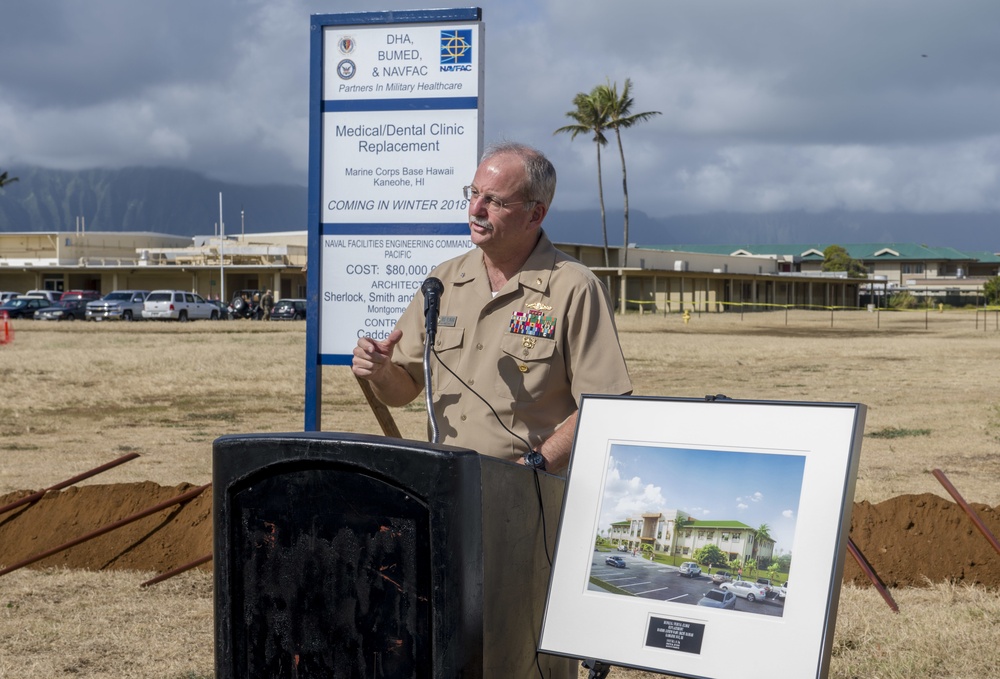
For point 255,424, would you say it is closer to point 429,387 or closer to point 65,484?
point 65,484

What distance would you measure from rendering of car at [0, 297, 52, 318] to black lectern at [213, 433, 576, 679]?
51.4 meters

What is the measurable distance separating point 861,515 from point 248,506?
16.3 ft

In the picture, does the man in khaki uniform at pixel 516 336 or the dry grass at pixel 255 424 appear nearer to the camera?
the man in khaki uniform at pixel 516 336


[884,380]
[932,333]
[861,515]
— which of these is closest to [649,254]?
[932,333]

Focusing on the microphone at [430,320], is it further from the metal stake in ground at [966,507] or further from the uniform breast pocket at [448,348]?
the metal stake in ground at [966,507]

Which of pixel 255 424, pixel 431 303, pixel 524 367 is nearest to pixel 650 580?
pixel 524 367

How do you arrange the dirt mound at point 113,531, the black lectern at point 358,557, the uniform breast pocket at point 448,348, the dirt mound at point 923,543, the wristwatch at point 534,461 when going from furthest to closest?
the dirt mound at point 113,531
the dirt mound at point 923,543
the uniform breast pocket at point 448,348
the wristwatch at point 534,461
the black lectern at point 358,557

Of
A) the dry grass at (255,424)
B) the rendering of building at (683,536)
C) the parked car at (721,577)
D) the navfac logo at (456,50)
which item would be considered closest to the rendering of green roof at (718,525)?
the rendering of building at (683,536)

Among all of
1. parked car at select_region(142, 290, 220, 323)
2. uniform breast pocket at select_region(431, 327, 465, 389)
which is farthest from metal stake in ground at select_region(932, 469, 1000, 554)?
parked car at select_region(142, 290, 220, 323)

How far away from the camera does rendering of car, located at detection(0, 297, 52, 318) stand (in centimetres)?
5034

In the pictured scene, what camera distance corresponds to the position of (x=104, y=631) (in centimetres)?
523

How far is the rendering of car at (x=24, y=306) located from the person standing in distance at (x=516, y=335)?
166 ft

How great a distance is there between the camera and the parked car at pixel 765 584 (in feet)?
7.98

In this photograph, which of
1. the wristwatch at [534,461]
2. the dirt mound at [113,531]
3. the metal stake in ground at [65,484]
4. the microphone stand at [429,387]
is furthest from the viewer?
the dirt mound at [113,531]
